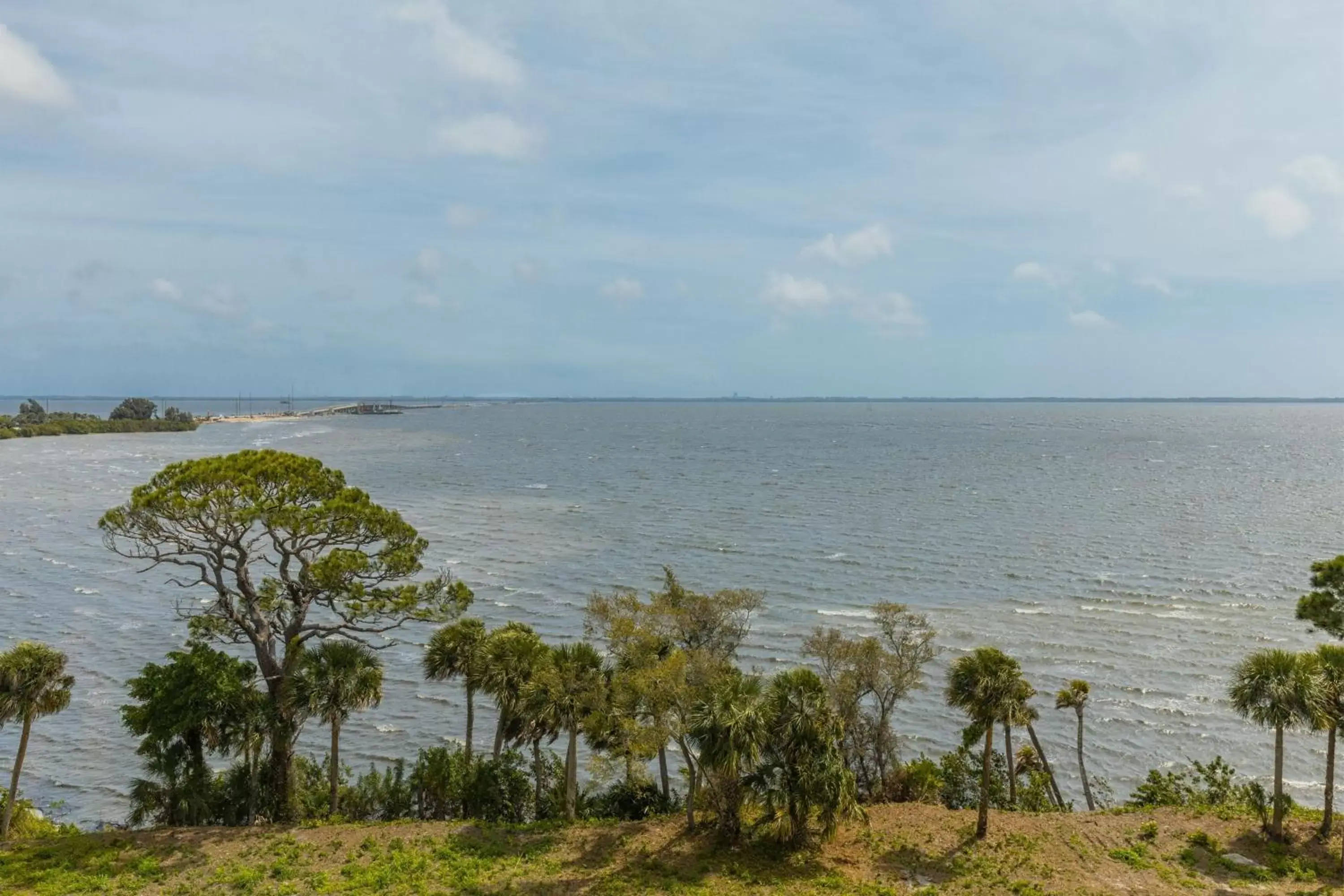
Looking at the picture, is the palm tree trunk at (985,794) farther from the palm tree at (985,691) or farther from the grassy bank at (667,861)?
the grassy bank at (667,861)

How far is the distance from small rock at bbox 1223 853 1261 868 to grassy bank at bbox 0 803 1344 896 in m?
0.18

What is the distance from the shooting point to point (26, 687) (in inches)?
886

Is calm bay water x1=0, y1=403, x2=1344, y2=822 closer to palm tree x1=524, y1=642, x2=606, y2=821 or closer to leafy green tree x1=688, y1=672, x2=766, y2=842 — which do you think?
palm tree x1=524, y1=642, x2=606, y2=821

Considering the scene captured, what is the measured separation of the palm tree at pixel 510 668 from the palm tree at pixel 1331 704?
21.1m

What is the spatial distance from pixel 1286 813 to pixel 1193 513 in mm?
67476

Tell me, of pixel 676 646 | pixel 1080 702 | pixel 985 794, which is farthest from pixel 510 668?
pixel 1080 702

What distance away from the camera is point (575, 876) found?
2109 centimetres

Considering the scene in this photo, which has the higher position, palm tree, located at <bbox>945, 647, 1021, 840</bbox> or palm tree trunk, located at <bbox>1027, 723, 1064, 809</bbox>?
palm tree, located at <bbox>945, 647, 1021, 840</bbox>

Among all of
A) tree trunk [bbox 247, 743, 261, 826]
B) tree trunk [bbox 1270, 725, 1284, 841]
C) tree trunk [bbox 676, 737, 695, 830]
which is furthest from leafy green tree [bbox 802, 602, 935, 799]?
tree trunk [bbox 247, 743, 261, 826]

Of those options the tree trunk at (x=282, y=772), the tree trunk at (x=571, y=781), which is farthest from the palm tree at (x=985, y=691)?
the tree trunk at (x=282, y=772)

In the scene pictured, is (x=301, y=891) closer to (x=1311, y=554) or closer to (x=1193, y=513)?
(x=1311, y=554)

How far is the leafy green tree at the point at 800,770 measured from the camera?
21.9 meters

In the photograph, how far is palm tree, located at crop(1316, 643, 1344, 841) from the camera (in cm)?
2247

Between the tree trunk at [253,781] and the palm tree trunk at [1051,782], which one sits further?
the palm tree trunk at [1051,782]
